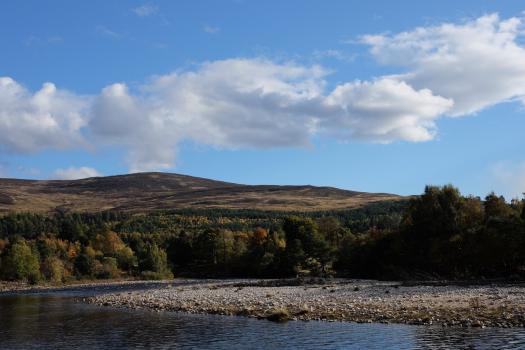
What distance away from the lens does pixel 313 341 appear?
27.6 meters

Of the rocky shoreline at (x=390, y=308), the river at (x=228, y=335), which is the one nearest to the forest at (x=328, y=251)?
the rocky shoreline at (x=390, y=308)

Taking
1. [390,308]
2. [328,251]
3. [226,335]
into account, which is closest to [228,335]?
[226,335]

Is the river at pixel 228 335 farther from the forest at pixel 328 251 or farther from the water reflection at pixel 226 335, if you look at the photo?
the forest at pixel 328 251

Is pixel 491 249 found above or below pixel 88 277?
above

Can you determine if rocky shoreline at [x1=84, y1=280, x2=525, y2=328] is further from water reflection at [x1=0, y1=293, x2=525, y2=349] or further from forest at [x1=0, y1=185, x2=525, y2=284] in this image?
forest at [x1=0, y1=185, x2=525, y2=284]

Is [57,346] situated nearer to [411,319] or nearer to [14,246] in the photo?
[411,319]

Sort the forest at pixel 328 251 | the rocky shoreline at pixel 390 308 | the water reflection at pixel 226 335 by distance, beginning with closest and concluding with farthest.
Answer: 1. the water reflection at pixel 226 335
2. the rocky shoreline at pixel 390 308
3. the forest at pixel 328 251

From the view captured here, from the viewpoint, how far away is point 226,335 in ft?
101

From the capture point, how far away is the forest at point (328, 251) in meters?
73.8

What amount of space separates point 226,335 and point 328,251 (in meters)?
82.7

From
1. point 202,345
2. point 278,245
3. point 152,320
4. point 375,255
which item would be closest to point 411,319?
point 202,345

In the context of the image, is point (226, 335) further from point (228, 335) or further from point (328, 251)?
point (328, 251)

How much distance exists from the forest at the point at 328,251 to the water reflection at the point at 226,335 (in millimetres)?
42341

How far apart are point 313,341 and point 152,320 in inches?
621
